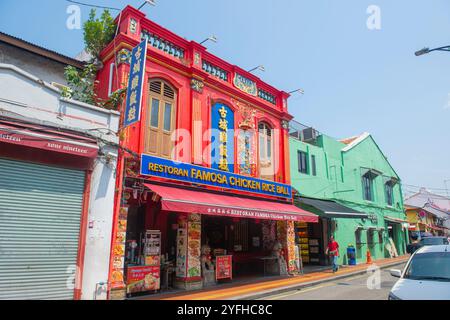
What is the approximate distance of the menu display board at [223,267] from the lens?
12177mm

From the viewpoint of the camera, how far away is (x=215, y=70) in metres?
13.8

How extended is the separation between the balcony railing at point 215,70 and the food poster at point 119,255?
6.88m

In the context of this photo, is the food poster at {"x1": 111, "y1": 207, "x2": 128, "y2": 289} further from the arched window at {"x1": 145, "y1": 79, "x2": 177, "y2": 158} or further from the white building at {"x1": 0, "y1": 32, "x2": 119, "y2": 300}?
the arched window at {"x1": 145, "y1": 79, "x2": 177, "y2": 158}

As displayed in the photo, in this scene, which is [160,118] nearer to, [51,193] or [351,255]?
[51,193]

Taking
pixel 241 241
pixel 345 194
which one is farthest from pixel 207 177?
pixel 345 194

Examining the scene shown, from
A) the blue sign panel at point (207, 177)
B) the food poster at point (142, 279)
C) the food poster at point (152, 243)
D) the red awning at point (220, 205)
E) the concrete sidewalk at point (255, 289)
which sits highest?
the blue sign panel at point (207, 177)

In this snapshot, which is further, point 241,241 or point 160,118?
point 241,241

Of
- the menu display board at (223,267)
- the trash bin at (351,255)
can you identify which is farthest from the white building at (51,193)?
the trash bin at (351,255)

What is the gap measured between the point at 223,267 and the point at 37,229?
22.8 ft

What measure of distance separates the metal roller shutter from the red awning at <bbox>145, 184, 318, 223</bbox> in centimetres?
236

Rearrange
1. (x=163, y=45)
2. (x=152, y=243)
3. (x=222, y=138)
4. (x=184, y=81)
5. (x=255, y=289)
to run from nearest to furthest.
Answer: (x=152, y=243)
(x=255, y=289)
(x=163, y=45)
(x=184, y=81)
(x=222, y=138)

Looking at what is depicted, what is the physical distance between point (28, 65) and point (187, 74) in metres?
5.16

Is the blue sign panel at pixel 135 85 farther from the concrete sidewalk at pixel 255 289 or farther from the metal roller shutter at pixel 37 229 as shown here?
the concrete sidewalk at pixel 255 289

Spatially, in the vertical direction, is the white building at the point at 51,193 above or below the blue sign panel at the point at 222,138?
below
